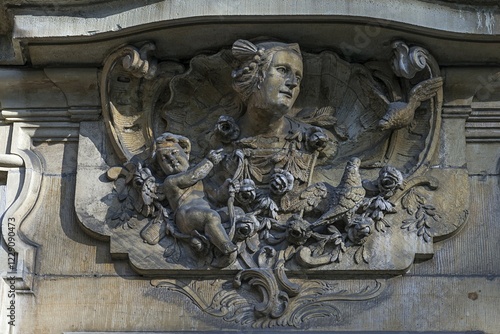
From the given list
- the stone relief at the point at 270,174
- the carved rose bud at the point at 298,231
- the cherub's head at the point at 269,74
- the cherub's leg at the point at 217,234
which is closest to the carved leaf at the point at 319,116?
the stone relief at the point at 270,174

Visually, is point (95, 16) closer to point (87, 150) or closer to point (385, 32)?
point (87, 150)

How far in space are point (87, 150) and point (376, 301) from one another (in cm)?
198

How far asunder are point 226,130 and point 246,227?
0.68 m

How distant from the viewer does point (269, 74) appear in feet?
24.3

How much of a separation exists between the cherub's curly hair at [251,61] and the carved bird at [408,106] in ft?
2.16

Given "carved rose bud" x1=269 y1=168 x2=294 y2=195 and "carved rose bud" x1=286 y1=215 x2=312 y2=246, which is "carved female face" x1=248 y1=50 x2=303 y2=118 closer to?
"carved rose bud" x1=269 y1=168 x2=294 y2=195

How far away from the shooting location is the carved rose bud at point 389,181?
7.34 meters

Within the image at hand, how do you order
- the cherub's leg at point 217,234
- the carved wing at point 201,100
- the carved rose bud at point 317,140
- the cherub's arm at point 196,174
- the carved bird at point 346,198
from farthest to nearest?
the carved wing at point 201,100
the carved rose bud at point 317,140
the cherub's arm at point 196,174
the carved bird at point 346,198
the cherub's leg at point 217,234

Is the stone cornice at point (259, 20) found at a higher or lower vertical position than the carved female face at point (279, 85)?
higher

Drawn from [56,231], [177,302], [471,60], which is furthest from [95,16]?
[471,60]

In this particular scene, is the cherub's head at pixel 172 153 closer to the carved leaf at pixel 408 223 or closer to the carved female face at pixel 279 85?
the carved female face at pixel 279 85

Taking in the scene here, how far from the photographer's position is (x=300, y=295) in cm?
724

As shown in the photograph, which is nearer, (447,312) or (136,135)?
(447,312)

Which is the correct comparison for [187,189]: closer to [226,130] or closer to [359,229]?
[226,130]
